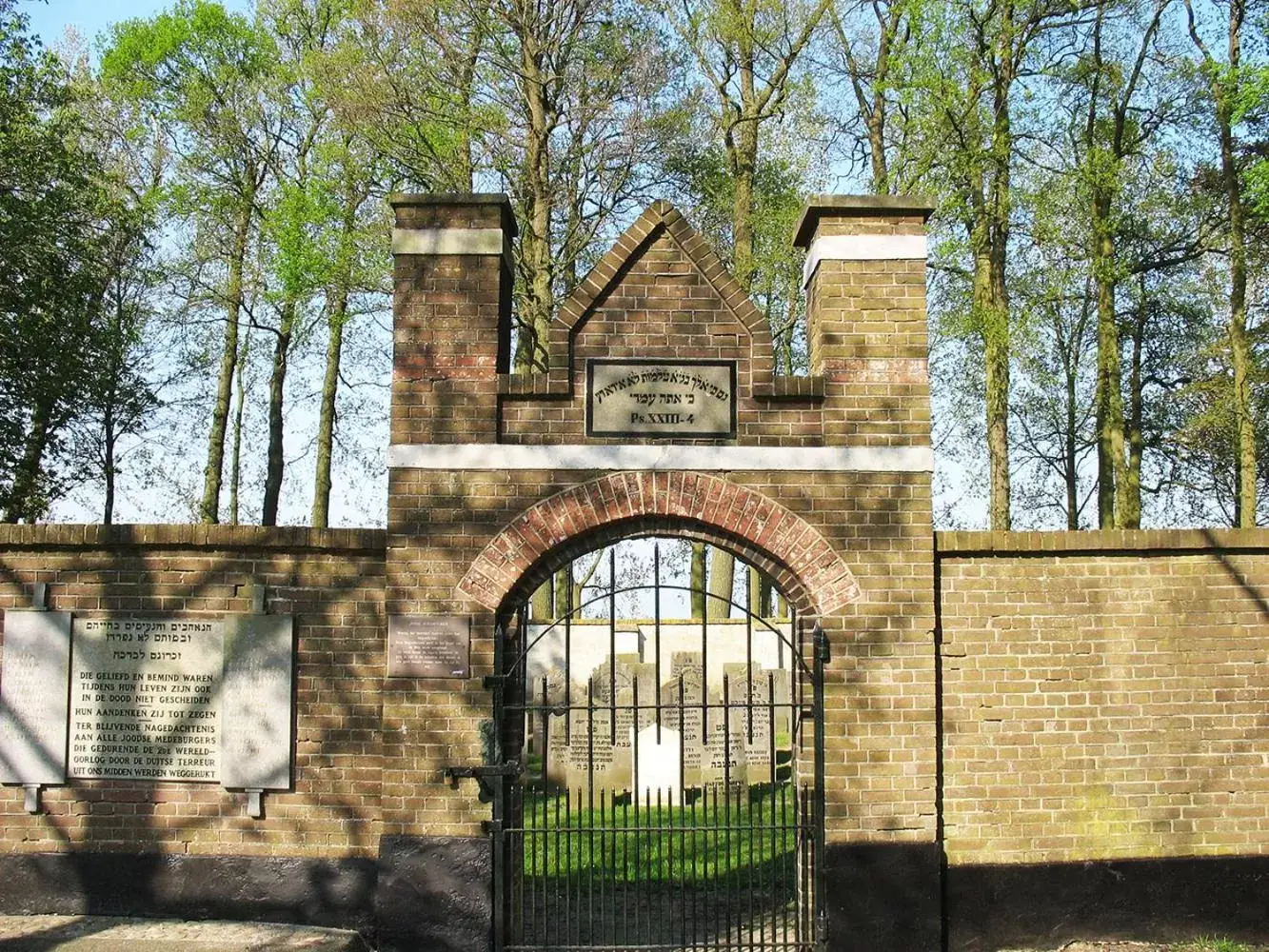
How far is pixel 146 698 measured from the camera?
8.09 m

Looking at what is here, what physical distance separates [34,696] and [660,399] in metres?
4.58

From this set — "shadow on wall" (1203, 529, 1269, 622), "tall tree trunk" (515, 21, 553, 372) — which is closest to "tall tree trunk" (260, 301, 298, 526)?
"tall tree trunk" (515, 21, 553, 372)

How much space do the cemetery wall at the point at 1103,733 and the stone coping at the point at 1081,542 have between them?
13mm

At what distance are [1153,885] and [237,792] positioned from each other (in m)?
5.98

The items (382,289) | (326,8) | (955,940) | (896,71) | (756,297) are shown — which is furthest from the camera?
(326,8)

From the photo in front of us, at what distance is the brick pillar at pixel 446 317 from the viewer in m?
8.02

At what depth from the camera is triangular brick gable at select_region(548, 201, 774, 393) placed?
8070 mm

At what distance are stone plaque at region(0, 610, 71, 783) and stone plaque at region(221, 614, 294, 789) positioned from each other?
1088mm

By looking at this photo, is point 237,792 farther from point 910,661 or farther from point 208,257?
point 208,257

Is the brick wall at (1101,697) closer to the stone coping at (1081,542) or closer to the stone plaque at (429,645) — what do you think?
the stone coping at (1081,542)

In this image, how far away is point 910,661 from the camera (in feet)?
25.9

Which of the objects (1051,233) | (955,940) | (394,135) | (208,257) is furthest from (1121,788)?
(208,257)

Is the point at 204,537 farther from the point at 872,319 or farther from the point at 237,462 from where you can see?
the point at 237,462

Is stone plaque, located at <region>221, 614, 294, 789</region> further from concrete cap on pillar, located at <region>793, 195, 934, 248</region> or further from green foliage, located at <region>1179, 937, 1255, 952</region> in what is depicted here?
green foliage, located at <region>1179, 937, 1255, 952</region>
